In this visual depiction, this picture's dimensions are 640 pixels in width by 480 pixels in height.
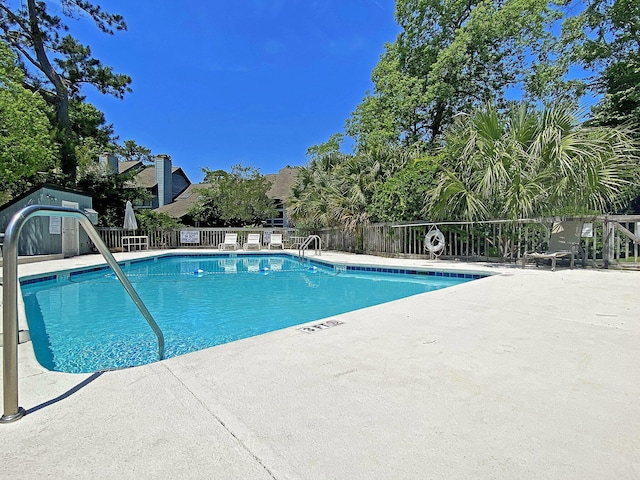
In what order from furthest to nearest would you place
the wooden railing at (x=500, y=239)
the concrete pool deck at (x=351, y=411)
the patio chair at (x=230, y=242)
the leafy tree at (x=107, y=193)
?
1. the leafy tree at (x=107, y=193)
2. the patio chair at (x=230, y=242)
3. the wooden railing at (x=500, y=239)
4. the concrete pool deck at (x=351, y=411)

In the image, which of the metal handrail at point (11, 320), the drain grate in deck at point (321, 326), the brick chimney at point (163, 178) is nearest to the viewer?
the metal handrail at point (11, 320)

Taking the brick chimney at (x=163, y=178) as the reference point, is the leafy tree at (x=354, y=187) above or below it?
below

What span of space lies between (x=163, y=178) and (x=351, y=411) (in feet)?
105

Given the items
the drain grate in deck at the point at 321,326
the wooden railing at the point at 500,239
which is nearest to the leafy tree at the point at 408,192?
the wooden railing at the point at 500,239

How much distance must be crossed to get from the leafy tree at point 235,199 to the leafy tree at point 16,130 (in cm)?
1193

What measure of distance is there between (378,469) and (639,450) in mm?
1122

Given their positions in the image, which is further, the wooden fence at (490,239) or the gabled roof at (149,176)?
the gabled roof at (149,176)

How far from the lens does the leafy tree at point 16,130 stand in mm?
11414

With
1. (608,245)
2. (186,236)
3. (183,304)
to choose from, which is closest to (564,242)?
(608,245)

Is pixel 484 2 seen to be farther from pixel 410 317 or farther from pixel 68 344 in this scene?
pixel 68 344

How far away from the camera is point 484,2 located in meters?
17.4

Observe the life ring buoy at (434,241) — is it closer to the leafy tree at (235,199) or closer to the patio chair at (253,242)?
the patio chair at (253,242)

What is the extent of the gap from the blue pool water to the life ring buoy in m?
1.84

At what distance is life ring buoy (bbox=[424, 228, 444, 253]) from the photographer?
430 inches
